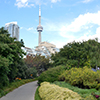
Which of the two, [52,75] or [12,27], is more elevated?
[12,27]

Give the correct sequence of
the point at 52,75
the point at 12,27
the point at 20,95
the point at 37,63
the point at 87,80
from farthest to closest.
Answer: the point at 12,27, the point at 37,63, the point at 52,75, the point at 20,95, the point at 87,80

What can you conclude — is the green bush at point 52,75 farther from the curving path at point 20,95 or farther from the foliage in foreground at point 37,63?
the foliage in foreground at point 37,63

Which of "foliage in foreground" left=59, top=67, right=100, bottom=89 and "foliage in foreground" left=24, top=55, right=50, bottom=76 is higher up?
"foliage in foreground" left=24, top=55, right=50, bottom=76

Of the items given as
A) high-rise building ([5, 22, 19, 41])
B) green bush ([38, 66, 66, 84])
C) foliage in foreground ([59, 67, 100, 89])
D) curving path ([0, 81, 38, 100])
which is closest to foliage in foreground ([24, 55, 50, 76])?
green bush ([38, 66, 66, 84])

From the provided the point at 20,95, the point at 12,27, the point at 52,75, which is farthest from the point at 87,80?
the point at 12,27

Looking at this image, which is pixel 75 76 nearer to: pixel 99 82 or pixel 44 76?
pixel 99 82

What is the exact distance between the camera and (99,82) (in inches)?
481

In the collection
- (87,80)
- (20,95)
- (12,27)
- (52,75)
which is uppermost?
(12,27)

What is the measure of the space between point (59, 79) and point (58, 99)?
10977mm

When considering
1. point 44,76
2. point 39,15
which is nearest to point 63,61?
point 44,76

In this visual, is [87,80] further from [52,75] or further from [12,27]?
[12,27]

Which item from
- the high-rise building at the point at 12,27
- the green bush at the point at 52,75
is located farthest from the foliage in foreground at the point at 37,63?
the high-rise building at the point at 12,27

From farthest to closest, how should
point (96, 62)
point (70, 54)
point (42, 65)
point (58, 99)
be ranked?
point (42, 65) < point (70, 54) < point (96, 62) < point (58, 99)

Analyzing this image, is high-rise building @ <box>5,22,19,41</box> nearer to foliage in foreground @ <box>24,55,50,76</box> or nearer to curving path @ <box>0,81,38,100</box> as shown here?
foliage in foreground @ <box>24,55,50,76</box>
